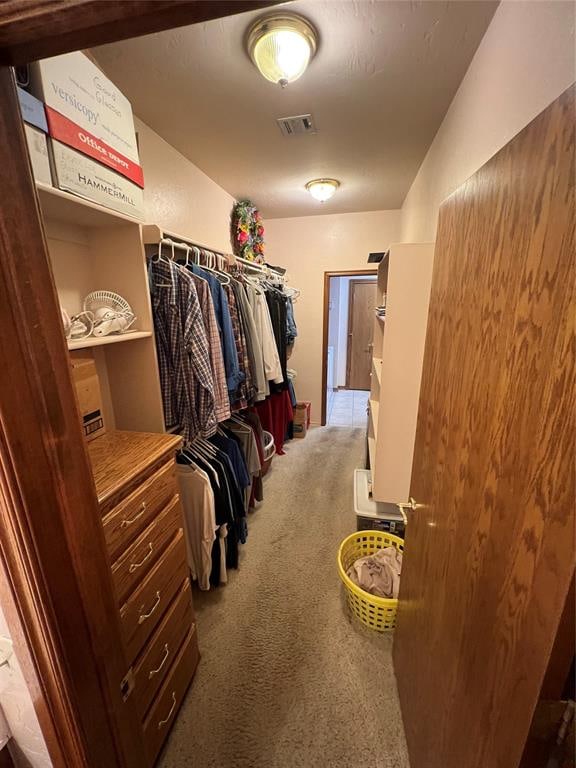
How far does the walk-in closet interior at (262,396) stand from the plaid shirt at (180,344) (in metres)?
0.02

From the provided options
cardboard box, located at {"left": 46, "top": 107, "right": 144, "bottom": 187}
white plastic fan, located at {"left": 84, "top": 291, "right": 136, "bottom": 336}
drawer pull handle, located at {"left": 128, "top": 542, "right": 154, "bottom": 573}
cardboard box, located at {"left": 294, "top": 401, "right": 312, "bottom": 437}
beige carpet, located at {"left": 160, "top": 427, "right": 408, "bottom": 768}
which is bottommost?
beige carpet, located at {"left": 160, "top": 427, "right": 408, "bottom": 768}

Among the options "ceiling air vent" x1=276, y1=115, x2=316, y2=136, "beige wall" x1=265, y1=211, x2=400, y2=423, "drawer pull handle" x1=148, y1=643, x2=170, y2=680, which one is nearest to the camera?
"drawer pull handle" x1=148, y1=643, x2=170, y2=680

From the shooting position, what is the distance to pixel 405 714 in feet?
3.73

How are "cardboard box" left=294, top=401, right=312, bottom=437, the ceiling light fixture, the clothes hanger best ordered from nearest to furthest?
the clothes hanger, the ceiling light fixture, "cardboard box" left=294, top=401, right=312, bottom=437

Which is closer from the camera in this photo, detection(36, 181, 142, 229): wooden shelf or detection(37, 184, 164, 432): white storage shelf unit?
detection(36, 181, 142, 229): wooden shelf

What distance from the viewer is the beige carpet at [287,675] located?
113 cm

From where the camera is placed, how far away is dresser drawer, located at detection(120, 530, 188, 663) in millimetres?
940

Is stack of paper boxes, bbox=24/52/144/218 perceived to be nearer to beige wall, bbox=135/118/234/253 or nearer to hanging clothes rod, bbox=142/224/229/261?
hanging clothes rod, bbox=142/224/229/261

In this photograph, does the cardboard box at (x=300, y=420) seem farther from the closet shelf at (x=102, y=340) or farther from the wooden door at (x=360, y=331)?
the closet shelf at (x=102, y=340)

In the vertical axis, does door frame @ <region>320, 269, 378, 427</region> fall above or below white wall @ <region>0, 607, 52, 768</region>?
above

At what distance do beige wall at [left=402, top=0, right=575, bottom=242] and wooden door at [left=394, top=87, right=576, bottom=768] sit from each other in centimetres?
29

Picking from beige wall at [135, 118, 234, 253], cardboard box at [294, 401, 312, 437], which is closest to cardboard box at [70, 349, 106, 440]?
beige wall at [135, 118, 234, 253]

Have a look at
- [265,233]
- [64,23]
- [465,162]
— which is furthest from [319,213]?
[64,23]

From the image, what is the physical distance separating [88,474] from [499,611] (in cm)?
81
